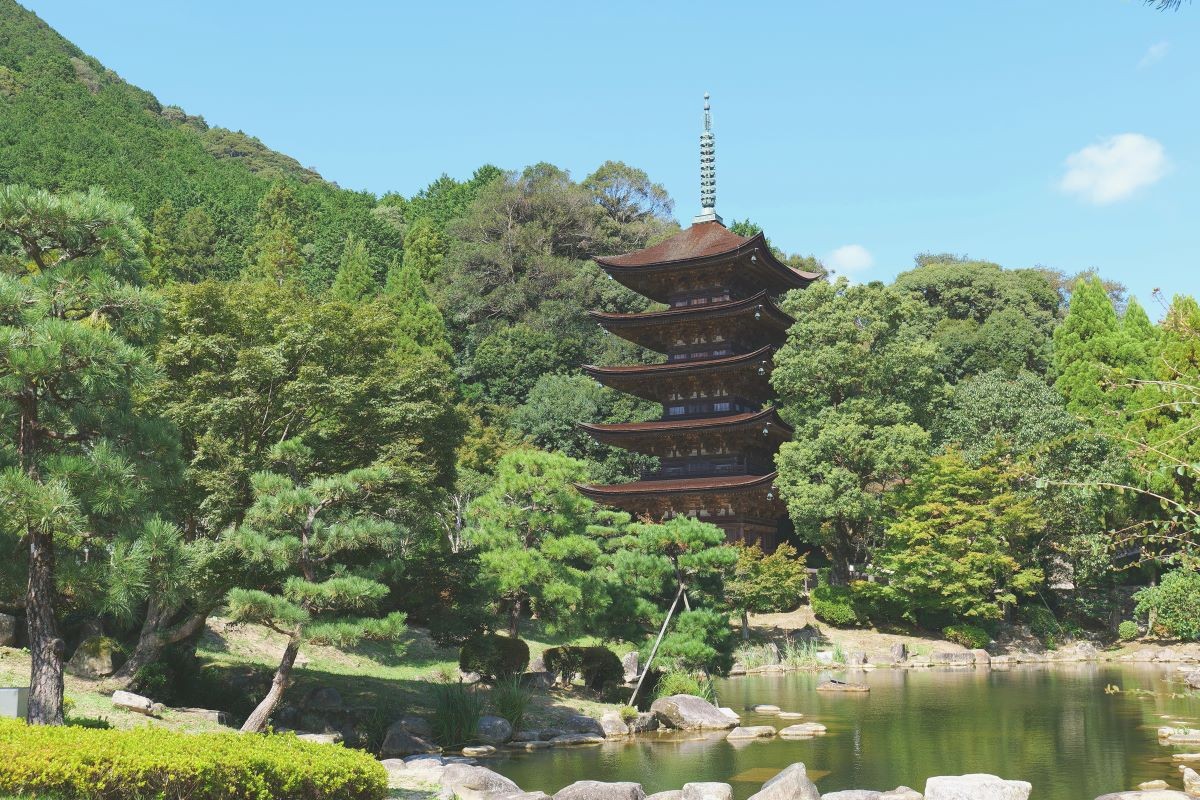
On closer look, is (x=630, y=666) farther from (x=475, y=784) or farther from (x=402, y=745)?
(x=475, y=784)

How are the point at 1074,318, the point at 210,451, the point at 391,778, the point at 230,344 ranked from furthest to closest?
the point at 1074,318
the point at 230,344
the point at 210,451
the point at 391,778

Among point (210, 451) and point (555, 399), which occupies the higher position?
point (555, 399)

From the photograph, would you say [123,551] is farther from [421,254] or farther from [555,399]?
[421,254]

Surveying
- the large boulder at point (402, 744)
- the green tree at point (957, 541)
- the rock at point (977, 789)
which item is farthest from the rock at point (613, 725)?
the green tree at point (957, 541)

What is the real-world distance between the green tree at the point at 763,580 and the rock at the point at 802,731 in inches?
461

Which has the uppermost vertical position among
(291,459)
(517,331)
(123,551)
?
(517,331)

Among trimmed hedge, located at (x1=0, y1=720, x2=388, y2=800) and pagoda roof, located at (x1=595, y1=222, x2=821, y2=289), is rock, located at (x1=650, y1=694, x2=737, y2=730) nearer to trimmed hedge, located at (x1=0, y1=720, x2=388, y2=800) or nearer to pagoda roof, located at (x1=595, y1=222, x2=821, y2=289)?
trimmed hedge, located at (x1=0, y1=720, x2=388, y2=800)

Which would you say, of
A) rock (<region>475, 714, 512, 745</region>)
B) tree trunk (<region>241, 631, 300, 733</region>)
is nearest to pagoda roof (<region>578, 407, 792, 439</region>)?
rock (<region>475, 714, 512, 745</region>)

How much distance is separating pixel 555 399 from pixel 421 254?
21.3 metres

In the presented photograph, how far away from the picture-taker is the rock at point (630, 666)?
2259cm

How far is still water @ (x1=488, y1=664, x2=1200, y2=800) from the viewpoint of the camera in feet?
45.0

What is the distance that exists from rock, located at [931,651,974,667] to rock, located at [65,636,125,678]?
23998mm

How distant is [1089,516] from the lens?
33.0 meters

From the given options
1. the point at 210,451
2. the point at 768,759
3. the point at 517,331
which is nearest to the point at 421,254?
the point at 517,331
